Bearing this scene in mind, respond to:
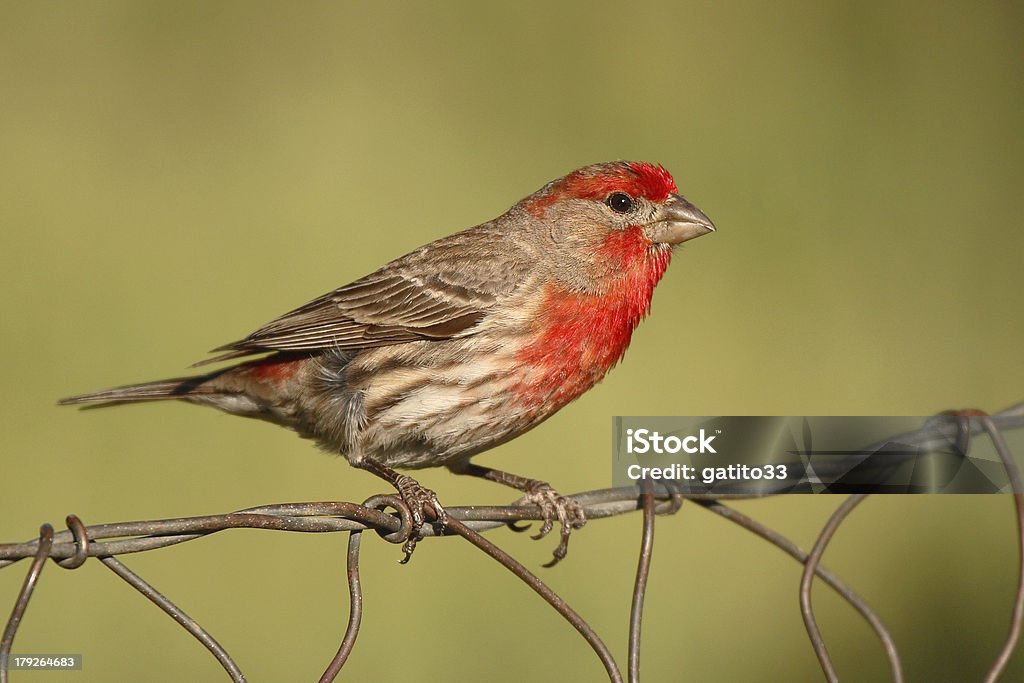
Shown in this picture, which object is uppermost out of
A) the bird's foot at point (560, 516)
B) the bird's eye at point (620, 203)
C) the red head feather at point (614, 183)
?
the red head feather at point (614, 183)

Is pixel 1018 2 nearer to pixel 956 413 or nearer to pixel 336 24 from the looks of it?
pixel 336 24

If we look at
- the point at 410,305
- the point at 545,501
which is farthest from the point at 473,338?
the point at 545,501

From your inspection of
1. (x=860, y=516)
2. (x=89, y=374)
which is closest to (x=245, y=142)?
(x=89, y=374)

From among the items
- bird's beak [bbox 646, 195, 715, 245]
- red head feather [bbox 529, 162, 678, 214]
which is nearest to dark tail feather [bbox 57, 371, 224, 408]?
red head feather [bbox 529, 162, 678, 214]

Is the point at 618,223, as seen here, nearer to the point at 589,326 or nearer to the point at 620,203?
the point at 620,203

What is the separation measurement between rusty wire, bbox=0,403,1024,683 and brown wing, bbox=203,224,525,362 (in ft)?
2.90

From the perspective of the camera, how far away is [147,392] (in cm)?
404

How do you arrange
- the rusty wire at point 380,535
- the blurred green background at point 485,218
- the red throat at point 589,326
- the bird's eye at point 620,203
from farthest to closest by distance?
1. the blurred green background at point 485,218
2. the bird's eye at point 620,203
3. the red throat at point 589,326
4. the rusty wire at point 380,535

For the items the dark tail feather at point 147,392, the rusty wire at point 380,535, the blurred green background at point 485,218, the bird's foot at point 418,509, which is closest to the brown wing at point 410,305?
the dark tail feather at point 147,392

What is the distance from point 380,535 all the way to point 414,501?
0.56 meters

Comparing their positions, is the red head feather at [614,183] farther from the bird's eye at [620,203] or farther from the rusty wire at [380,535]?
the rusty wire at [380,535]

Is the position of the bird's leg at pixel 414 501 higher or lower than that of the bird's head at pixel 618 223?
lower

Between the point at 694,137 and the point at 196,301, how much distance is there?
292cm

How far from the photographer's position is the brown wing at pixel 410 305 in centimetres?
380
